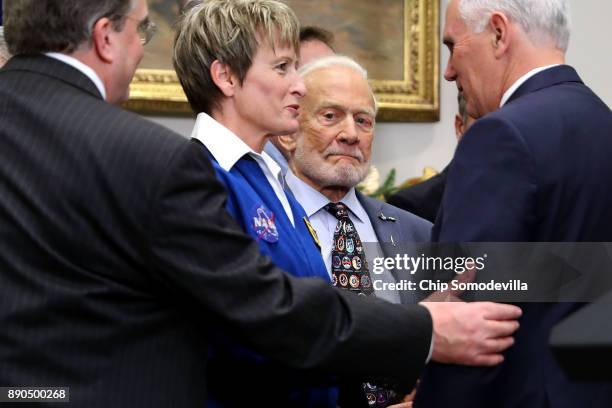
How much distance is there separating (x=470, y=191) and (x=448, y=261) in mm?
191

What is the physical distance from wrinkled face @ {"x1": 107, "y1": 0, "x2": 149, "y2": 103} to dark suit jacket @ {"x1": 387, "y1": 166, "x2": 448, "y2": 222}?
7.53ft

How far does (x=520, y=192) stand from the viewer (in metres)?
2.22

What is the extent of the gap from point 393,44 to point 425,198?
1819 mm

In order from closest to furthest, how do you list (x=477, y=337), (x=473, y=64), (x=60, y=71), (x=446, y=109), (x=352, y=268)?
1. (x=60, y=71)
2. (x=477, y=337)
3. (x=473, y=64)
4. (x=352, y=268)
5. (x=446, y=109)

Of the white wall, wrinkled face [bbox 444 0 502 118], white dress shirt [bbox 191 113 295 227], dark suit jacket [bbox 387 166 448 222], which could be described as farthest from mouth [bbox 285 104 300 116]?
the white wall

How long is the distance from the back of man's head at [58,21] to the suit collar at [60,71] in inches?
1.0

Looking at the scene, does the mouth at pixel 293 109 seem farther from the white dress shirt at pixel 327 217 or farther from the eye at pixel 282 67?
the white dress shirt at pixel 327 217

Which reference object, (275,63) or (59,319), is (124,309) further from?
(275,63)

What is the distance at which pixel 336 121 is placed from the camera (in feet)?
12.3

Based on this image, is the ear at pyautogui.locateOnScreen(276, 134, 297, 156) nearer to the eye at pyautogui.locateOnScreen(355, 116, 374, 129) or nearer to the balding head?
the balding head

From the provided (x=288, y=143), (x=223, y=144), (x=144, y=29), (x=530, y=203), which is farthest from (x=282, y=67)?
(x=288, y=143)

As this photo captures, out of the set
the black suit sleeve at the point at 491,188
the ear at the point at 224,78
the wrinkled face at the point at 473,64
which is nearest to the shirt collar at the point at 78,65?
the ear at the point at 224,78

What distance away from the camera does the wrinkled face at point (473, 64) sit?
260cm

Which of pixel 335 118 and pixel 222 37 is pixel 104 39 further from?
pixel 335 118
